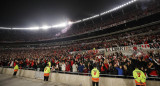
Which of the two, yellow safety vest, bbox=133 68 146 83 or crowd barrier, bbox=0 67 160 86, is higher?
yellow safety vest, bbox=133 68 146 83

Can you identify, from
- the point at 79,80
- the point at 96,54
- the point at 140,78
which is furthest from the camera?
the point at 96,54

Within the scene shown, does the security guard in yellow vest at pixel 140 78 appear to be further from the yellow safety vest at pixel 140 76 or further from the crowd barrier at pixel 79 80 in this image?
the crowd barrier at pixel 79 80

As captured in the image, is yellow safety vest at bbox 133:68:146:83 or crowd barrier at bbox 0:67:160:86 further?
crowd barrier at bbox 0:67:160:86

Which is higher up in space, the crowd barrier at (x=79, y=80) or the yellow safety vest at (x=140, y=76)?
the yellow safety vest at (x=140, y=76)

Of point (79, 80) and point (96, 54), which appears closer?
point (79, 80)

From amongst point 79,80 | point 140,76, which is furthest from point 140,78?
point 79,80

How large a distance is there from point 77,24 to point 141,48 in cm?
2913

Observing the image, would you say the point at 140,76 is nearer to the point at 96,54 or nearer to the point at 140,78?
the point at 140,78

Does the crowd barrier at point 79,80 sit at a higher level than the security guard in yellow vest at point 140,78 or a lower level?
lower

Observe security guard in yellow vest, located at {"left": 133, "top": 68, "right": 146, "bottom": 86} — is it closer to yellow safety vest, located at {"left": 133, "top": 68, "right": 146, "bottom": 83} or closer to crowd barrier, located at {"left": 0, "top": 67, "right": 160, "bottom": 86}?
yellow safety vest, located at {"left": 133, "top": 68, "right": 146, "bottom": 83}

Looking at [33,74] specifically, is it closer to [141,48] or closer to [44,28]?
[141,48]

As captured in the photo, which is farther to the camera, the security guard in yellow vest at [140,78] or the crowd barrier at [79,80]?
the crowd barrier at [79,80]

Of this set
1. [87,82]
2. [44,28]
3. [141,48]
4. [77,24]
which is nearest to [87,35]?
[77,24]

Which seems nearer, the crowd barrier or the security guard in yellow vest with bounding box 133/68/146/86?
the security guard in yellow vest with bounding box 133/68/146/86
